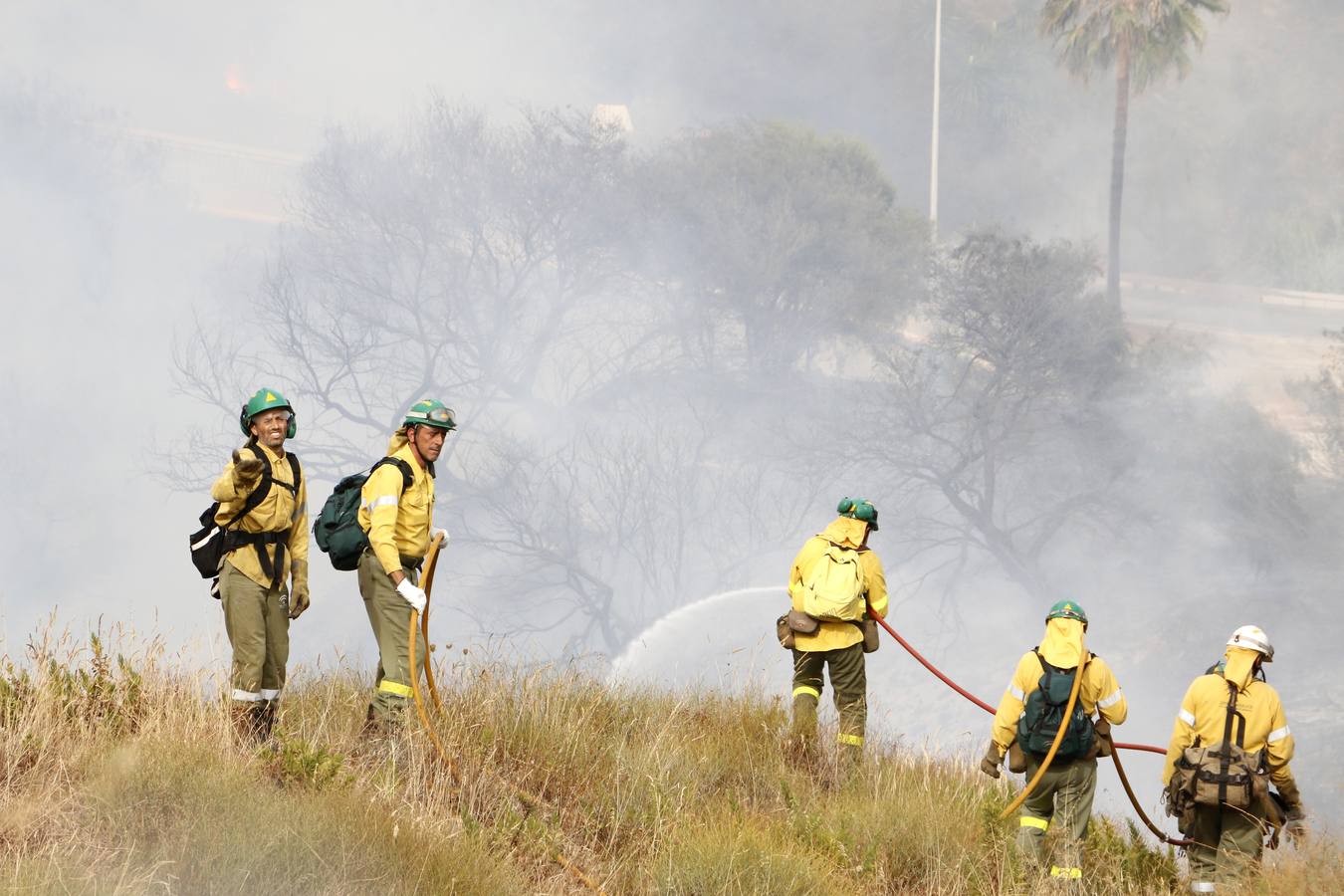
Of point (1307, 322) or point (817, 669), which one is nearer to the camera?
point (817, 669)

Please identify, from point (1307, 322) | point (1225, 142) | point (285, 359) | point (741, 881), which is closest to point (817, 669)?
point (741, 881)

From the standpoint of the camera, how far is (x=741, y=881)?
16.7 ft

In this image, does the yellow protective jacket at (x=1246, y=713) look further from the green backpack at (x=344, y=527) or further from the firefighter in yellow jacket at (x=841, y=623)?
the green backpack at (x=344, y=527)

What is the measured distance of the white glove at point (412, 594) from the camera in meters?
5.99

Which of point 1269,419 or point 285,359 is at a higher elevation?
point 285,359

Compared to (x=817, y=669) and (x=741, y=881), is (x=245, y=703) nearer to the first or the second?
(x=741, y=881)

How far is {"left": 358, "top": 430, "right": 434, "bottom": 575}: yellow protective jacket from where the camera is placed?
6.15m

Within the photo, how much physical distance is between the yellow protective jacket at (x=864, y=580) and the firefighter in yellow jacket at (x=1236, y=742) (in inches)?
71.3

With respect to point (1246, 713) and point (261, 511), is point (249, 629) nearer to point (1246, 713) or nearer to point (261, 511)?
point (261, 511)

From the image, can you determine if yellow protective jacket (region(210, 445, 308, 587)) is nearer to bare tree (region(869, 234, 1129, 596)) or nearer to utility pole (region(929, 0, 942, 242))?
bare tree (region(869, 234, 1129, 596))

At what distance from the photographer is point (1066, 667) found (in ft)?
19.9

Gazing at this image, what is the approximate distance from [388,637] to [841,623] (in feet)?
8.27

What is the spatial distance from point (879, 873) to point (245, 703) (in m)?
2.69

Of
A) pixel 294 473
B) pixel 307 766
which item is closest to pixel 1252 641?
pixel 307 766
